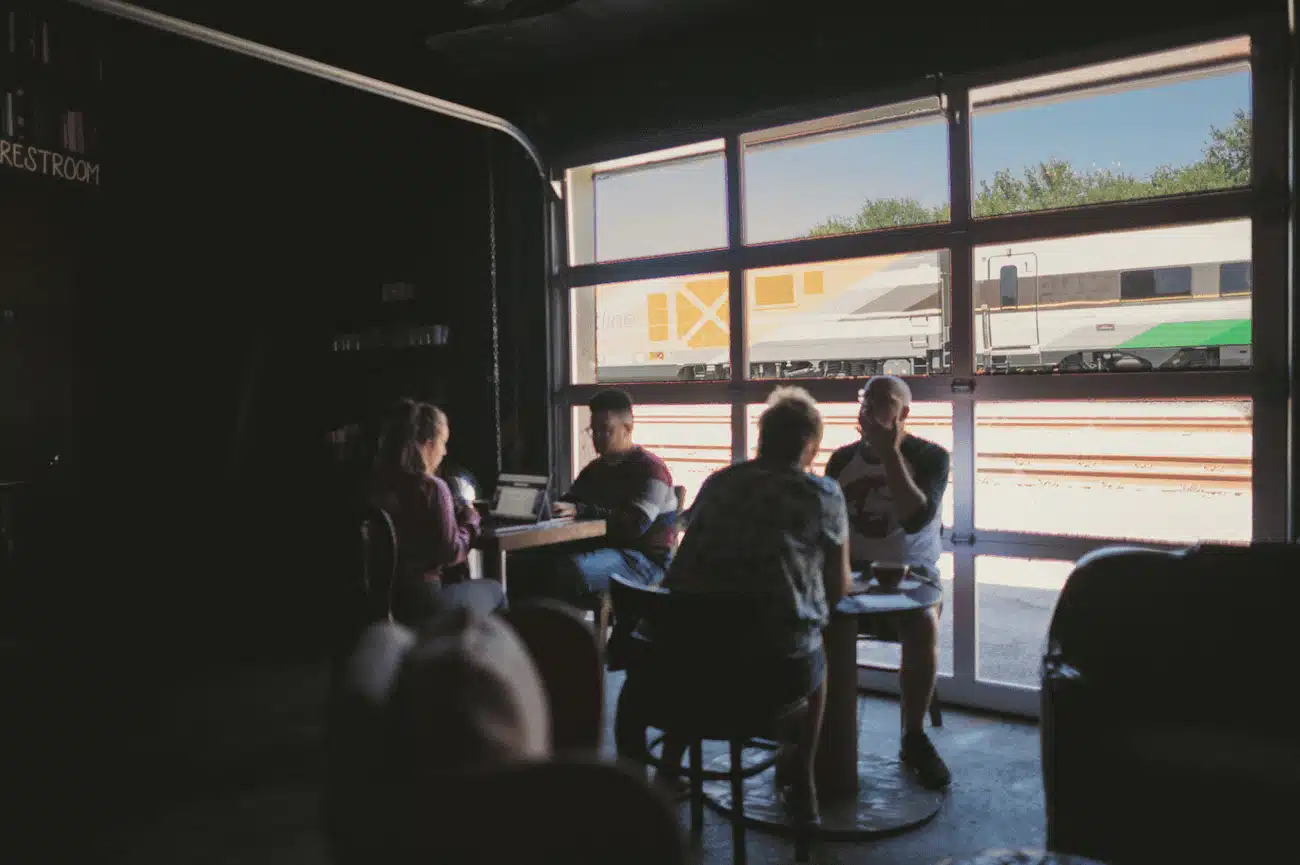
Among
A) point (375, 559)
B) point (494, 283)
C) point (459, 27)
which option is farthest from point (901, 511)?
point (459, 27)

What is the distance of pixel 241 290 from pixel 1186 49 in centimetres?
576

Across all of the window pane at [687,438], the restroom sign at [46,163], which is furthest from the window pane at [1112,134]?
the restroom sign at [46,163]

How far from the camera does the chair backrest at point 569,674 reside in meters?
1.42

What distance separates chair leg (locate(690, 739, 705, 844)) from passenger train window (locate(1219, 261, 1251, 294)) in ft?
8.45

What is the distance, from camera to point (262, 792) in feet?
10.4

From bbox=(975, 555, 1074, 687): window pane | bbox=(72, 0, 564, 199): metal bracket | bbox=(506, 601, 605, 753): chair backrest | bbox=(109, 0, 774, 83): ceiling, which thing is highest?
bbox=(109, 0, 774, 83): ceiling

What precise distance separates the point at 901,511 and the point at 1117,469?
45.8 inches

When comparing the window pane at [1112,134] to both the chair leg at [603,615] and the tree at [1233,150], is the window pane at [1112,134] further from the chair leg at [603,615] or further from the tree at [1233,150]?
the chair leg at [603,615]

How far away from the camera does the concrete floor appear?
2.73 metres

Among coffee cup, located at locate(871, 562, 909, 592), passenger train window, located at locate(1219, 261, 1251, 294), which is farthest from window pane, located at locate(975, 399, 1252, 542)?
coffee cup, located at locate(871, 562, 909, 592)

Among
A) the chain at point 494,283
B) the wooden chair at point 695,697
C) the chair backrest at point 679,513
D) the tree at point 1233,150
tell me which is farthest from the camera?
the chain at point 494,283

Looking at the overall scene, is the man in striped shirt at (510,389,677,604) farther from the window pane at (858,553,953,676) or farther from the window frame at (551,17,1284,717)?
the window pane at (858,553,953,676)

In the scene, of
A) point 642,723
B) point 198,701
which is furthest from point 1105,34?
point 198,701

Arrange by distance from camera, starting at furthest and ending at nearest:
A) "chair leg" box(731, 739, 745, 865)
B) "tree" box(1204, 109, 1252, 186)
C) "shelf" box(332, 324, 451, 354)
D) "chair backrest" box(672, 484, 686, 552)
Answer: "shelf" box(332, 324, 451, 354) → "chair backrest" box(672, 484, 686, 552) → "tree" box(1204, 109, 1252, 186) → "chair leg" box(731, 739, 745, 865)
